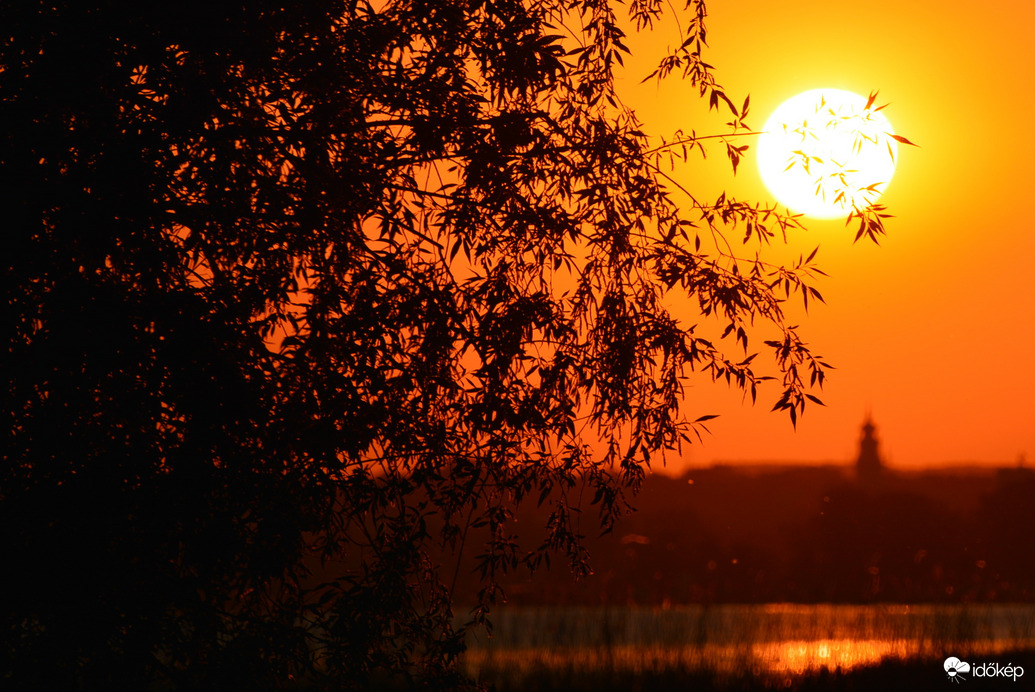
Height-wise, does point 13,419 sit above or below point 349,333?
below

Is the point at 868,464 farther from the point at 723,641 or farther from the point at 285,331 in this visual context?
the point at 285,331

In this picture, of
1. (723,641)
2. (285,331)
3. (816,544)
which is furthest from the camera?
(816,544)

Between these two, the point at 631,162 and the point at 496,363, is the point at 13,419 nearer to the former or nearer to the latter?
the point at 496,363

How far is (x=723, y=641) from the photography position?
45.7 feet

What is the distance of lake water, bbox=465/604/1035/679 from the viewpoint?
13312 millimetres

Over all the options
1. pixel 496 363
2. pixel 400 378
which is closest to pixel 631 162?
pixel 496 363

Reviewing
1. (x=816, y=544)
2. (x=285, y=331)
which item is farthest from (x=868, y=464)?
(x=285, y=331)

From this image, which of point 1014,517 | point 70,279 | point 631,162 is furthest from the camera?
point 1014,517

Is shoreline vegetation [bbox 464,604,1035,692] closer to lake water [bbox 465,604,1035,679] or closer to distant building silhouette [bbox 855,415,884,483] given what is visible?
lake water [bbox 465,604,1035,679]

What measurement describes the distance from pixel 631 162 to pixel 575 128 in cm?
40

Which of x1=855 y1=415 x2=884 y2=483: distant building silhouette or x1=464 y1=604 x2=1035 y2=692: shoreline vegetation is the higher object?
x1=855 y1=415 x2=884 y2=483: distant building silhouette

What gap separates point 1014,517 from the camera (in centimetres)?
2680

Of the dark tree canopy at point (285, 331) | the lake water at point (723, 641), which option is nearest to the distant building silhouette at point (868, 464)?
the lake water at point (723, 641)

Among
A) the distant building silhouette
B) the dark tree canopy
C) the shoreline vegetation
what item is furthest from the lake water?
the distant building silhouette
